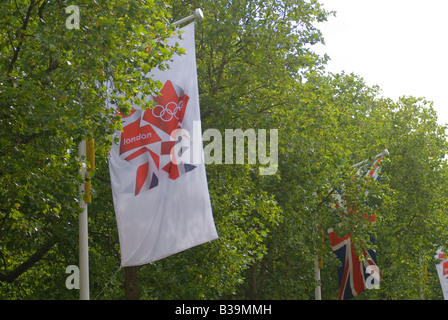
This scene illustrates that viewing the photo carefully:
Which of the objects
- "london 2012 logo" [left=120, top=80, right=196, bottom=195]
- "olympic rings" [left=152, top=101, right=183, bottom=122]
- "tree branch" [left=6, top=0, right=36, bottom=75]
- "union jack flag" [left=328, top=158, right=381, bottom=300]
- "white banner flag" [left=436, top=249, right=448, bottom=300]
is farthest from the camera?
"white banner flag" [left=436, top=249, right=448, bottom=300]

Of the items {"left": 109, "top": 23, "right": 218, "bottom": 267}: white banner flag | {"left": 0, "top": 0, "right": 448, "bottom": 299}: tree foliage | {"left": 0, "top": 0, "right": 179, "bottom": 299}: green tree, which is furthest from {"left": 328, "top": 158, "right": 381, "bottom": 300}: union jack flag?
{"left": 0, "top": 0, "right": 179, "bottom": 299}: green tree

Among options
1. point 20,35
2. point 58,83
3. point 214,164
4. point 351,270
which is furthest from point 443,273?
point 20,35

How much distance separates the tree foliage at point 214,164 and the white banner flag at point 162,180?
0.43 metres

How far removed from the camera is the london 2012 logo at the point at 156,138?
12289mm

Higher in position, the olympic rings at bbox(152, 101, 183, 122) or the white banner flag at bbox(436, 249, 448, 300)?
the olympic rings at bbox(152, 101, 183, 122)

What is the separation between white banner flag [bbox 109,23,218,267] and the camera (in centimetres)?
1201

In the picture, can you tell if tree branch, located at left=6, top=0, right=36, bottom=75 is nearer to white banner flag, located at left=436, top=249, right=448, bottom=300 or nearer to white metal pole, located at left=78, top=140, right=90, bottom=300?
white metal pole, located at left=78, top=140, right=90, bottom=300

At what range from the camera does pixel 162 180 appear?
1227cm

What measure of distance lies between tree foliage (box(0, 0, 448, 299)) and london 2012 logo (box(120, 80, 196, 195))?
35 cm

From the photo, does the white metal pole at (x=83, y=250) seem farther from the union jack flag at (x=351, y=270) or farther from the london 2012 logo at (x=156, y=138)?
the union jack flag at (x=351, y=270)

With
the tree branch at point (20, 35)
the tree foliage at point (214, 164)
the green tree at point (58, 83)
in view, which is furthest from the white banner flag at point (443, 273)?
the tree branch at point (20, 35)

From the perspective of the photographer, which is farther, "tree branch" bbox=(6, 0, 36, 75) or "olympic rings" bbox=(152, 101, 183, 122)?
"olympic rings" bbox=(152, 101, 183, 122)
